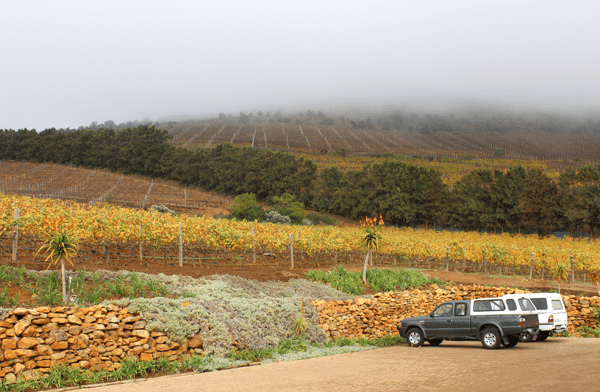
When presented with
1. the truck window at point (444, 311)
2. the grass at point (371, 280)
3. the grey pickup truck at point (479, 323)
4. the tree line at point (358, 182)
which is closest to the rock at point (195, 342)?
the grey pickup truck at point (479, 323)

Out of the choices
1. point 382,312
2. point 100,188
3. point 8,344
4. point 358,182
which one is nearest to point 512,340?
point 382,312

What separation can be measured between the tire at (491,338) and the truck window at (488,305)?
69 cm

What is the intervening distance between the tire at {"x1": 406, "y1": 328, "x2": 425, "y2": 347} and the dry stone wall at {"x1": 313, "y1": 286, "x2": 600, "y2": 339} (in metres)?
1.81

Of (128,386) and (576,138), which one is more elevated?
(576,138)

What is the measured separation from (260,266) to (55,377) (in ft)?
60.0

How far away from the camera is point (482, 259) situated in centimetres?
4006

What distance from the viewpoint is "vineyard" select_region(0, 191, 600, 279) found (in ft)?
67.9

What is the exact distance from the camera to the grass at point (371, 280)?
24.6 m

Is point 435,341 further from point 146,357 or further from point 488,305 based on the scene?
point 146,357

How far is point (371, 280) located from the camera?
27.5 m

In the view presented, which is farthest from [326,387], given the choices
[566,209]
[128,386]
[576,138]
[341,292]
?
[576,138]

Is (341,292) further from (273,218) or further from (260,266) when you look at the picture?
(273,218)

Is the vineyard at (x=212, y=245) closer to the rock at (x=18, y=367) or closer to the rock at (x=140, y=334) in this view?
the rock at (x=140, y=334)

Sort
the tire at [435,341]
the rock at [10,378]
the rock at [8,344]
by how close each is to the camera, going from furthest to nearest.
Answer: the tire at [435,341]
the rock at [8,344]
the rock at [10,378]
